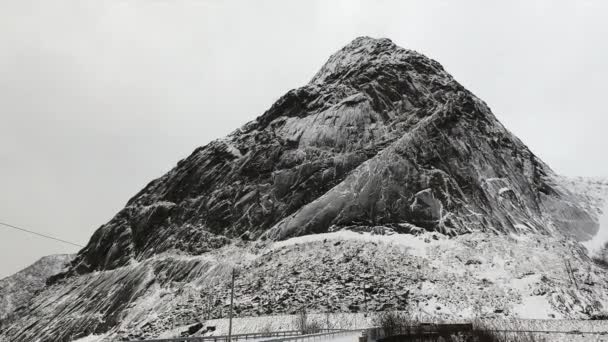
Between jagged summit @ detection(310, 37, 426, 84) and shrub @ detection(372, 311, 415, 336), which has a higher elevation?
jagged summit @ detection(310, 37, 426, 84)

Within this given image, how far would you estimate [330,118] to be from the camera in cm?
10769

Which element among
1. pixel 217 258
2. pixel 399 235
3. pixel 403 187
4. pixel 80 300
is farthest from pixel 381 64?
pixel 80 300

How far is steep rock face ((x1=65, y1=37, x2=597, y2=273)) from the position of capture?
272 ft

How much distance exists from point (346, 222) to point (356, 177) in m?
11.6

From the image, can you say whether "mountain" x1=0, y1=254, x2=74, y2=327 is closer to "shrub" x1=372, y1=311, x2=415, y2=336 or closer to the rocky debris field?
the rocky debris field

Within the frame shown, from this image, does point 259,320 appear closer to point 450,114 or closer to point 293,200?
point 293,200

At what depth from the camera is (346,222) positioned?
80125 millimetres

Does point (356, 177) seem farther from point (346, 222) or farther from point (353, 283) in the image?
point (353, 283)

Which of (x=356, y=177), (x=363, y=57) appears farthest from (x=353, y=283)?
(x=363, y=57)

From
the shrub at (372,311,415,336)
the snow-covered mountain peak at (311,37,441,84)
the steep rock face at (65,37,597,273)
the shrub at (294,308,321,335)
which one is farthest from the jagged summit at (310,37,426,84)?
the shrub at (294,308,321,335)

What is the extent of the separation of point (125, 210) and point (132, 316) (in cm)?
5209

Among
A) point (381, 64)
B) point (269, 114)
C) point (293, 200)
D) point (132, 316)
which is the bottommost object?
point (132, 316)

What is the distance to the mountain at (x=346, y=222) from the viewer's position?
63.3 meters

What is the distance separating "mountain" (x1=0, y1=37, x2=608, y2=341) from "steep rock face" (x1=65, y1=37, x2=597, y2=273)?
0.36m
